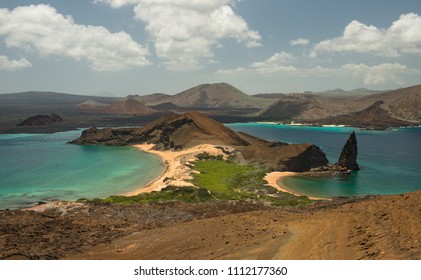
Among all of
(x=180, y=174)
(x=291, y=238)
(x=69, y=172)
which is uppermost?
(x=291, y=238)

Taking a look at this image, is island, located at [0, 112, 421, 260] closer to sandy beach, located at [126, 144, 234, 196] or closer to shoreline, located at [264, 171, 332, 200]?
sandy beach, located at [126, 144, 234, 196]

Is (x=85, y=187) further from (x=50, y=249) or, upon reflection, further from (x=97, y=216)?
(x=50, y=249)

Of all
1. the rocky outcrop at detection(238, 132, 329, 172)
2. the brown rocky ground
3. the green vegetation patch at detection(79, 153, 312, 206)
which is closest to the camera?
the brown rocky ground

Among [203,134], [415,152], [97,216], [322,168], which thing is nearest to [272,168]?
[322,168]

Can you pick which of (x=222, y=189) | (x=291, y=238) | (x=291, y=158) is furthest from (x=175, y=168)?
(x=291, y=238)

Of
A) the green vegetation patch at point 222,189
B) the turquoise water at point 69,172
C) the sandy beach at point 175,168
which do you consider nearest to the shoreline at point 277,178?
the green vegetation patch at point 222,189

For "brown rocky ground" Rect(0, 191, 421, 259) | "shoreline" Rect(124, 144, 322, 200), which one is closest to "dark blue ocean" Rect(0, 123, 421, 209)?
"shoreline" Rect(124, 144, 322, 200)

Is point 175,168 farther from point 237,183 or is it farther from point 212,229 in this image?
point 212,229

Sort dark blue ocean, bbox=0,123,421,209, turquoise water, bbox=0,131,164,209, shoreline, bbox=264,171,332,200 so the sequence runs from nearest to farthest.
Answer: turquoise water, bbox=0,131,164,209 < shoreline, bbox=264,171,332,200 < dark blue ocean, bbox=0,123,421,209
